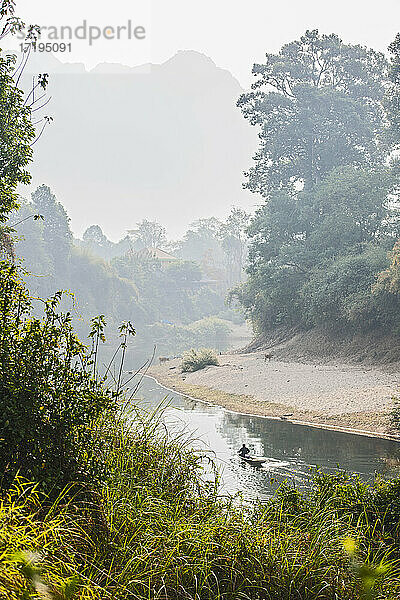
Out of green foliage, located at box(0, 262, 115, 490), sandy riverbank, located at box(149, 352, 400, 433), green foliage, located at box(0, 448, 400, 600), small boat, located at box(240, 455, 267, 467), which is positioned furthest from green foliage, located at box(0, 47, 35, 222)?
→ sandy riverbank, located at box(149, 352, 400, 433)

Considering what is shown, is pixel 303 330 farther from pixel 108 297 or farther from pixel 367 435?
pixel 108 297

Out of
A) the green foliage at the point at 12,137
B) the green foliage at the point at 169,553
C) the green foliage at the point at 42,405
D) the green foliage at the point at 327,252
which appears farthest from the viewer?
the green foliage at the point at 327,252

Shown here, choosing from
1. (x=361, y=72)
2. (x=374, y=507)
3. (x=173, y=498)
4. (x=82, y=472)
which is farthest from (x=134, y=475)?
(x=361, y=72)

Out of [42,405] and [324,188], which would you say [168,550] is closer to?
[42,405]

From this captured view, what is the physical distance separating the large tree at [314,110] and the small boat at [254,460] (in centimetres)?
2426

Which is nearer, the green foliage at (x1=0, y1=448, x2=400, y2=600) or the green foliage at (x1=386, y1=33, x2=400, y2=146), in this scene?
the green foliage at (x1=0, y1=448, x2=400, y2=600)

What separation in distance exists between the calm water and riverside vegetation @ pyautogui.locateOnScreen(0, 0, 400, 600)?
2.59m

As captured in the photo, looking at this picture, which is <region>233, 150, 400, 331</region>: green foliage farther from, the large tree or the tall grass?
the tall grass

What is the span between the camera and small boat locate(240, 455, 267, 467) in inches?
428

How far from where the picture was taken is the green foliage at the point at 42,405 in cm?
414

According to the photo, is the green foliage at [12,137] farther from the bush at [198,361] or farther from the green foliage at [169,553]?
the bush at [198,361]

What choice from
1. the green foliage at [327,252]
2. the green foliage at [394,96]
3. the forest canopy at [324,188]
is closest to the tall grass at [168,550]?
the forest canopy at [324,188]

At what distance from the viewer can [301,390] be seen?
19938mm

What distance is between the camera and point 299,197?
108ft
